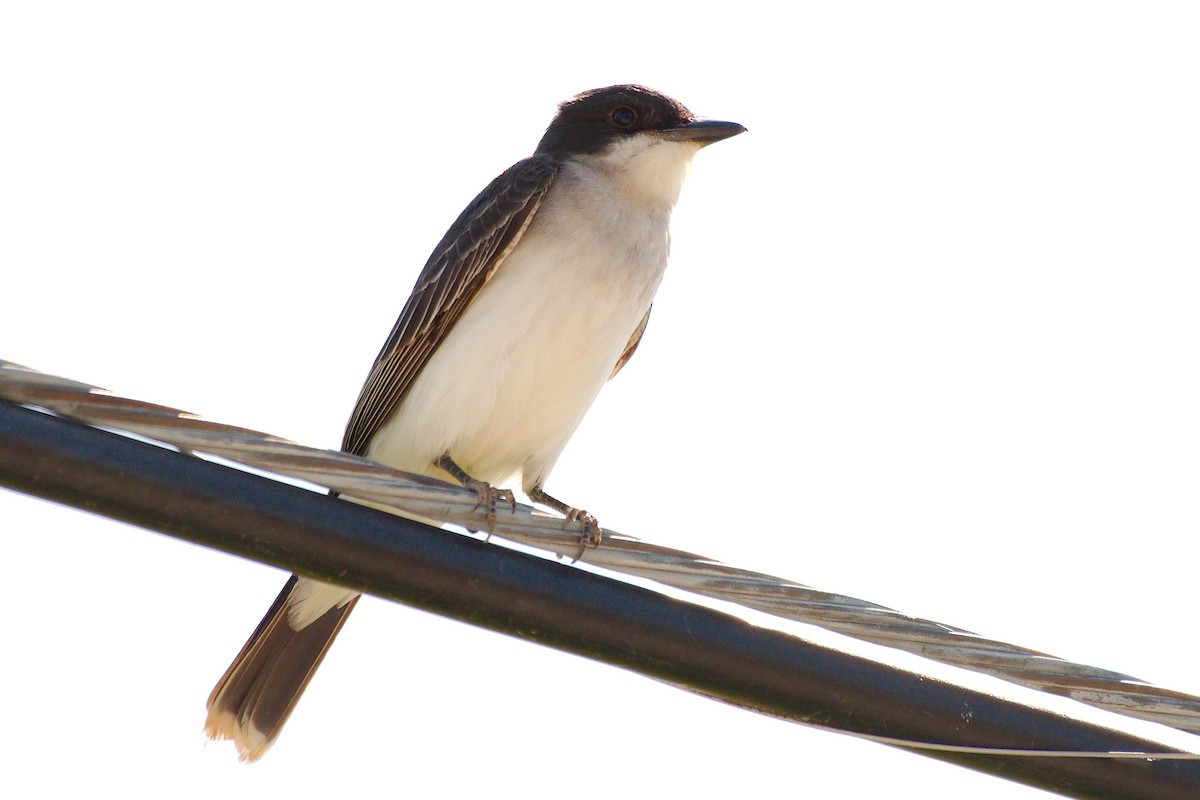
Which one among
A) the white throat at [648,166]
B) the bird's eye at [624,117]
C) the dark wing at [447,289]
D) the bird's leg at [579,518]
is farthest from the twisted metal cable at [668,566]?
the bird's eye at [624,117]

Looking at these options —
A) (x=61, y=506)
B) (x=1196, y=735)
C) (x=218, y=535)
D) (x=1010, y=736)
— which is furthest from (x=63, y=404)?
(x=1196, y=735)

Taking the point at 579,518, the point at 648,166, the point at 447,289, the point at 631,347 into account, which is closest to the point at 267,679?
the point at 579,518

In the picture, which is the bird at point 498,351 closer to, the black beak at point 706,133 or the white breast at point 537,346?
the white breast at point 537,346

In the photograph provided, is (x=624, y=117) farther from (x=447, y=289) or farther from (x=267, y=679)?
(x=267, y=679)

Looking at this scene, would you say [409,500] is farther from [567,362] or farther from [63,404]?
[567,362]

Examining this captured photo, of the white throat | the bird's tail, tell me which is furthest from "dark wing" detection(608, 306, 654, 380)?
the bird's tail

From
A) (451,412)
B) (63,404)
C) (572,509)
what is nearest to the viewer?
(63,404)
